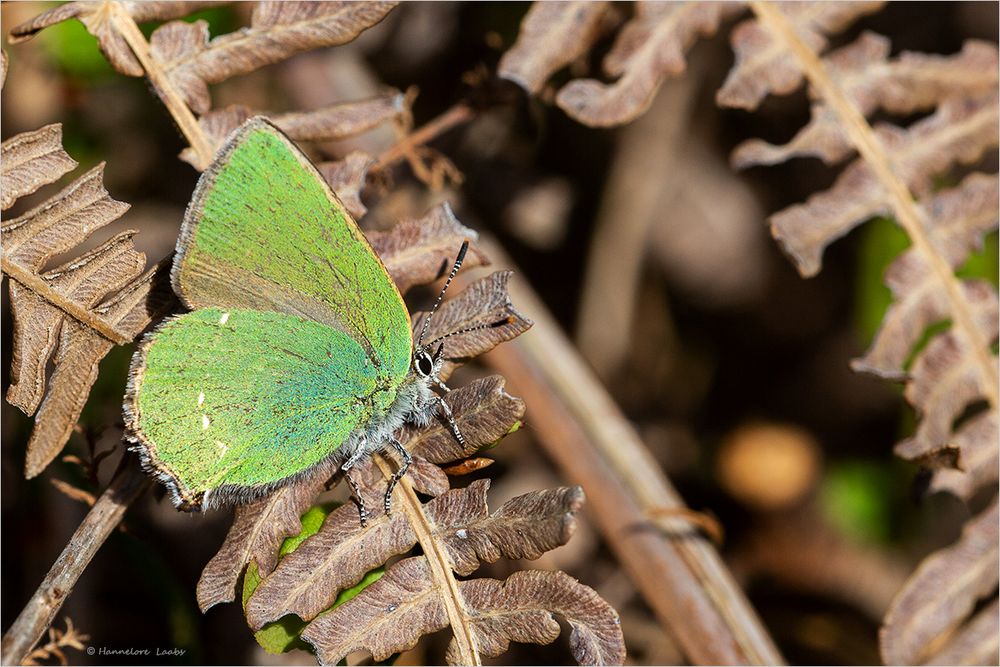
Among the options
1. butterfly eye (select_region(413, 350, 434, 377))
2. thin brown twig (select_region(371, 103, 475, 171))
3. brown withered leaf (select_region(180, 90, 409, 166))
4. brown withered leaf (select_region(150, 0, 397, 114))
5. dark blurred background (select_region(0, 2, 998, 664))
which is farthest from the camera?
dark blurred background (select_region(0, 2, 998, 664))

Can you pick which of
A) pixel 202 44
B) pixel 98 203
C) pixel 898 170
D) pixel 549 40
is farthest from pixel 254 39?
pixel 898 170

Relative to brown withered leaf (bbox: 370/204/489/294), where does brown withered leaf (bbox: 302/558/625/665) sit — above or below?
below

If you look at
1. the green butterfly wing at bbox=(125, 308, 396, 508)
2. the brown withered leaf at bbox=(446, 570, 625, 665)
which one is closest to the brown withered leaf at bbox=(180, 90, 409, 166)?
the green butterfly wing at bbox=(125, 308, 396, 508)

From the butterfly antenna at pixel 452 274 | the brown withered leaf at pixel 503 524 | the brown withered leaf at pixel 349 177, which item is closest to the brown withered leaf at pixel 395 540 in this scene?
the brown withered leaf at pixel 503 524

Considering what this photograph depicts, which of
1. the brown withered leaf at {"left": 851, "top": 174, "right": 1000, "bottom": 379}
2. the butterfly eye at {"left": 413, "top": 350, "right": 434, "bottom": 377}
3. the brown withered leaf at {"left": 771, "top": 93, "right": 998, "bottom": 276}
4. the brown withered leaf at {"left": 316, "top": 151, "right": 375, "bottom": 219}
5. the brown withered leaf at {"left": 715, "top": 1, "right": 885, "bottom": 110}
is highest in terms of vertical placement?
the brown withered leaf at {"left": 316, "top": 151, "right": 375, "bottom": 219}

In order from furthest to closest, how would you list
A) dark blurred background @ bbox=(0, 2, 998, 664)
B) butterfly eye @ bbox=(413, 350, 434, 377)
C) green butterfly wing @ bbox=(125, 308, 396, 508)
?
dark blurred background @ bbox=(0, 2, 998, 664)
butterfly eye @ bbox=(413, 350, 434, 377)
green butterfly wing @ bbox=(125, 308, 396, 508)

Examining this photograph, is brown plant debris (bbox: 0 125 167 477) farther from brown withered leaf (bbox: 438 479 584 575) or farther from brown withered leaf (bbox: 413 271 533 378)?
brown withered leaf (bbox: 438 479 584 575)

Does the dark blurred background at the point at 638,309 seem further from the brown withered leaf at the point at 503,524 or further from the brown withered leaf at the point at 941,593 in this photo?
the brown withered leaf at the point at 503,524
